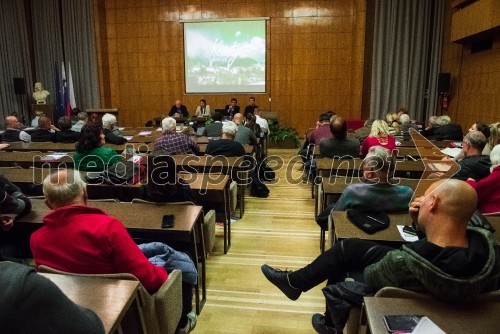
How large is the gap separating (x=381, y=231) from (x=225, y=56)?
9.52 meters

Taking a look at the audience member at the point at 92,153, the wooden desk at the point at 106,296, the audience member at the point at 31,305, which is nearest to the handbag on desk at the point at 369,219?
the wooden desk at the point at 106,296

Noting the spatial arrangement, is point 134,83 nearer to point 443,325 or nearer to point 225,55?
point 225,55

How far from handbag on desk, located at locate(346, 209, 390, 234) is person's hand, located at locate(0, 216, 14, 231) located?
7.08 ft

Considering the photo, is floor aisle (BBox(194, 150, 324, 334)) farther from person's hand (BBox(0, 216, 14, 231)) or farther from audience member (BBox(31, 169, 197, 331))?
person's hand (BBox(0, 216, 14, 231))

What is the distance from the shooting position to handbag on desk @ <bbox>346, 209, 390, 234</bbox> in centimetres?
240

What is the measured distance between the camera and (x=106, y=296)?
1579mm

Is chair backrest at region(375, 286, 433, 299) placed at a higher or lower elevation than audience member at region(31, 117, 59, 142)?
lower

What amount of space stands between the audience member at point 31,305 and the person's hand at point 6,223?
1.60 meters

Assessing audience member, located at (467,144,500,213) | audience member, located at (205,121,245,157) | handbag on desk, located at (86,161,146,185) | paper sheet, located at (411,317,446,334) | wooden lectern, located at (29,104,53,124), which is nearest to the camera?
paper sheet, located at (411,317,446,334)

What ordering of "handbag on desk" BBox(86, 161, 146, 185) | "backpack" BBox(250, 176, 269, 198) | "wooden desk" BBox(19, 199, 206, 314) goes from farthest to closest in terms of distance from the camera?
1. "backpack" BBox(250, 176, 269, 198)
2. "handbag on desk" BBox(86, 161, 146, 185)
3. "wooden desk" BBox(19, 199, 206, 314)

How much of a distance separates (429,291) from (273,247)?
7.84ft

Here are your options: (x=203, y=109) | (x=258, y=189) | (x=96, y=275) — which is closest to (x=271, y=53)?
(x=203, y=109)

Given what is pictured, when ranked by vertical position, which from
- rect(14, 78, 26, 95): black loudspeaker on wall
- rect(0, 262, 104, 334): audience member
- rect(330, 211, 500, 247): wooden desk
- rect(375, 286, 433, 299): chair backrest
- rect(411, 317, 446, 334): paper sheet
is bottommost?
rect(330, 211, 500, 247): wooden desk

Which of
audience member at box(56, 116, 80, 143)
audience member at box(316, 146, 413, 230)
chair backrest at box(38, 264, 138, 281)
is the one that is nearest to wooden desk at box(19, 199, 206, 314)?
chair backrest at box(38, 264, 138, 281)
